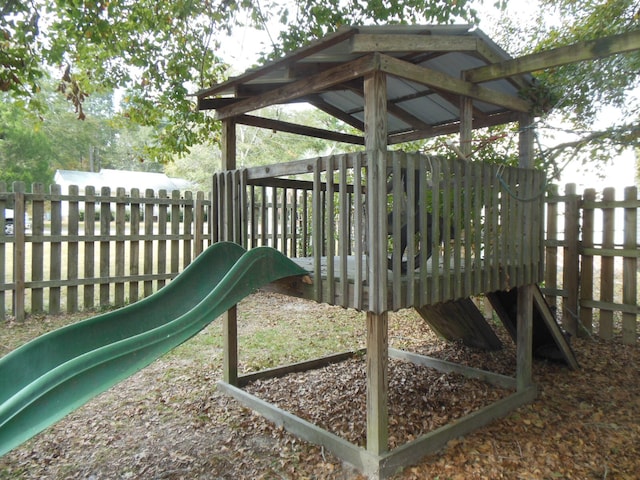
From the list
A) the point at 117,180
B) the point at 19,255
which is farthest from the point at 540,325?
the point at 117,180

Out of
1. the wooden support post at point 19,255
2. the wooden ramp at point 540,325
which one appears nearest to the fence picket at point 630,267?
the wooden ramp at point 540,325

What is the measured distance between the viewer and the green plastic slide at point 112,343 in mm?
1901

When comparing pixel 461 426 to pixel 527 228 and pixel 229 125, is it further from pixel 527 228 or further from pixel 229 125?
pixel 229 125

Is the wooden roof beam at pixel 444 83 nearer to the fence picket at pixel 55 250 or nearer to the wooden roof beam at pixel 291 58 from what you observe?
the wooden roof beam at pixel 291 58

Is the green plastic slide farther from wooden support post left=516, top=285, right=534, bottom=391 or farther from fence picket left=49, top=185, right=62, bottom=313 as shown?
fence picket left=49, top=185, right=62, bottom=313

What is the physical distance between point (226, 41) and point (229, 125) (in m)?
4.63

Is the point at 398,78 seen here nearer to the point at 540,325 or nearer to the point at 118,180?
the point at 540,325

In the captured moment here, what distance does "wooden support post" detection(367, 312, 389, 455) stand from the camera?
106 inches

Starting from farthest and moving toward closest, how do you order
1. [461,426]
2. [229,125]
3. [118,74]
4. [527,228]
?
1. [118,74]
2. [229,125]
3. [527,228]
4. [461,426]

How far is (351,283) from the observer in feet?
9.23

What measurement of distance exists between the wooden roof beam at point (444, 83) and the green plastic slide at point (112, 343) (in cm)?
142

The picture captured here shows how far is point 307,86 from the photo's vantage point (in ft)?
10.4

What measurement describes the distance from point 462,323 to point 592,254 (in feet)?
6.18

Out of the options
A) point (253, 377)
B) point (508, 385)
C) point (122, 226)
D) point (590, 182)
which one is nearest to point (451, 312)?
point (508, 385)
